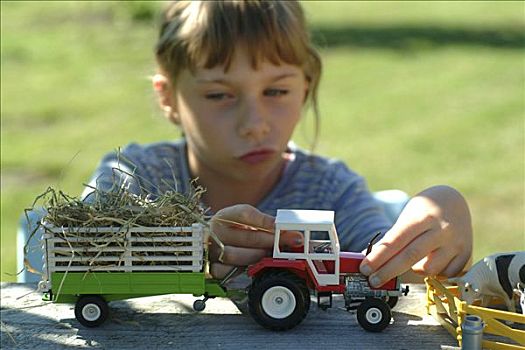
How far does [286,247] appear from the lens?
241 centimetres

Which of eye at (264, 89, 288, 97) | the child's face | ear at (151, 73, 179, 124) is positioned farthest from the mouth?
ear at (151, 73, 179, 124)

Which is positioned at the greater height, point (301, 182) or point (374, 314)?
point (301, 182)

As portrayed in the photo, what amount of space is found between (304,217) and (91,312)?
57 centimetres

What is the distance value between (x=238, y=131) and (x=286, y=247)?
1.37m

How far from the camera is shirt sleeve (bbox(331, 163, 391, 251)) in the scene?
3.84m

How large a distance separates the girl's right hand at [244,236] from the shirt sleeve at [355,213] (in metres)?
1.29

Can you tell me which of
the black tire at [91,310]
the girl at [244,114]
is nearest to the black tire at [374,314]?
the black tire at [91,310]

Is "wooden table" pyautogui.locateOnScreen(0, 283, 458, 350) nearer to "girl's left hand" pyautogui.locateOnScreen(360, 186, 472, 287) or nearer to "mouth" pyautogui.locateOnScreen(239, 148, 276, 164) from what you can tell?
"girl's left hand" pyautogui.locateOnScreen(360, 186, 472, 287)

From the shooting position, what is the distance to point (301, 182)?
433 centimetres

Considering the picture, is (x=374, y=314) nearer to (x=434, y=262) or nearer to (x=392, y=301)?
(x=392, y=301)

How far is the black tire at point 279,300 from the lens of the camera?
232 centimetres

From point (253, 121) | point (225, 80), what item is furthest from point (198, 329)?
point (225, 80)

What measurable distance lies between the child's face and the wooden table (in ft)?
3.82

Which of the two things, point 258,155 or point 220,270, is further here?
point 258,155
